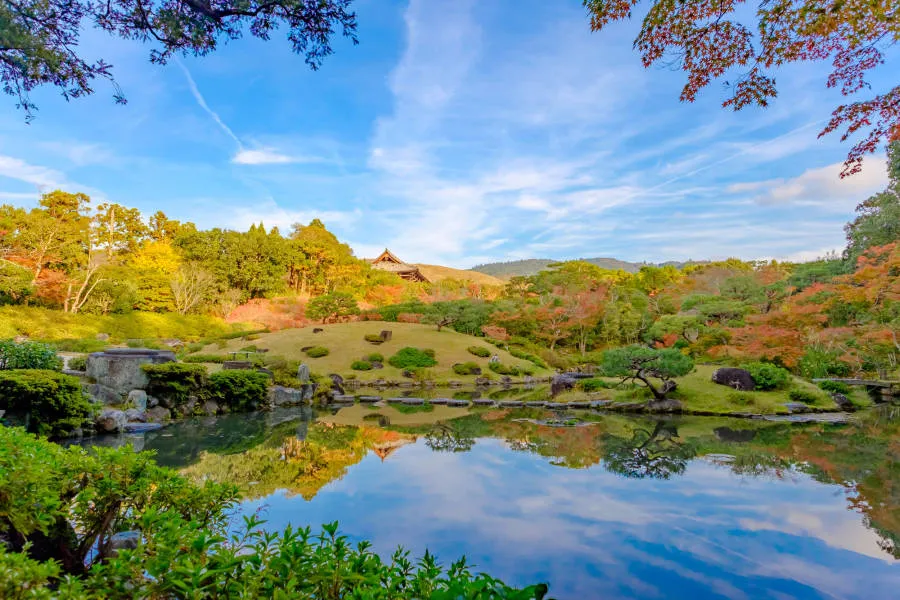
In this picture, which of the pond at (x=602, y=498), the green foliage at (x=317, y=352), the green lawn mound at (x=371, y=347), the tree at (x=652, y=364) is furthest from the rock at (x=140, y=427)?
the green foliage at (x=317, y=352)

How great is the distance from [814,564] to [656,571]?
1111 mm

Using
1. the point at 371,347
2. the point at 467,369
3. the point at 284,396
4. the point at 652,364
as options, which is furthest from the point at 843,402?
the point at 371,347

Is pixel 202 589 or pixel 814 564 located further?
pixel 814 564

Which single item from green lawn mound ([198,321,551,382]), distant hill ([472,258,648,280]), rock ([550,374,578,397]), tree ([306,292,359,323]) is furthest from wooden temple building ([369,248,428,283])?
distant hill ([472,258,648,280])

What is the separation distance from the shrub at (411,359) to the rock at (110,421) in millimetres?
12155

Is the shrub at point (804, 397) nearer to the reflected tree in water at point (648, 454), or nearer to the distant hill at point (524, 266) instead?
the reflected tree in water at point (648, 454)

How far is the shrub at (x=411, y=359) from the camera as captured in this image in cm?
1908

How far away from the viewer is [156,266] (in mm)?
27141

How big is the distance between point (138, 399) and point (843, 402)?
1568 cm

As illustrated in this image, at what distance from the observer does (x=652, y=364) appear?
1062cm

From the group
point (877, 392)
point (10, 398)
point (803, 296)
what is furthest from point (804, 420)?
point (10, 398)

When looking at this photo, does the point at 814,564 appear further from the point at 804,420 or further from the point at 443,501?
the point at 804,420

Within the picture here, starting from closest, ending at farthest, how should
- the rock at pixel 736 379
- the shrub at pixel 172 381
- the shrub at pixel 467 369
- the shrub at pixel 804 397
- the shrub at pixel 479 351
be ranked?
the shrub at pixel 172 381 → the shrub at pixel 804 397 → the rock at pixel 736 379 → the shrub at pixel 467 369 → the shrub at pixel 479 351

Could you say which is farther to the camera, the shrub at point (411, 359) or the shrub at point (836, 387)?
the shrub at point (411, 359)
